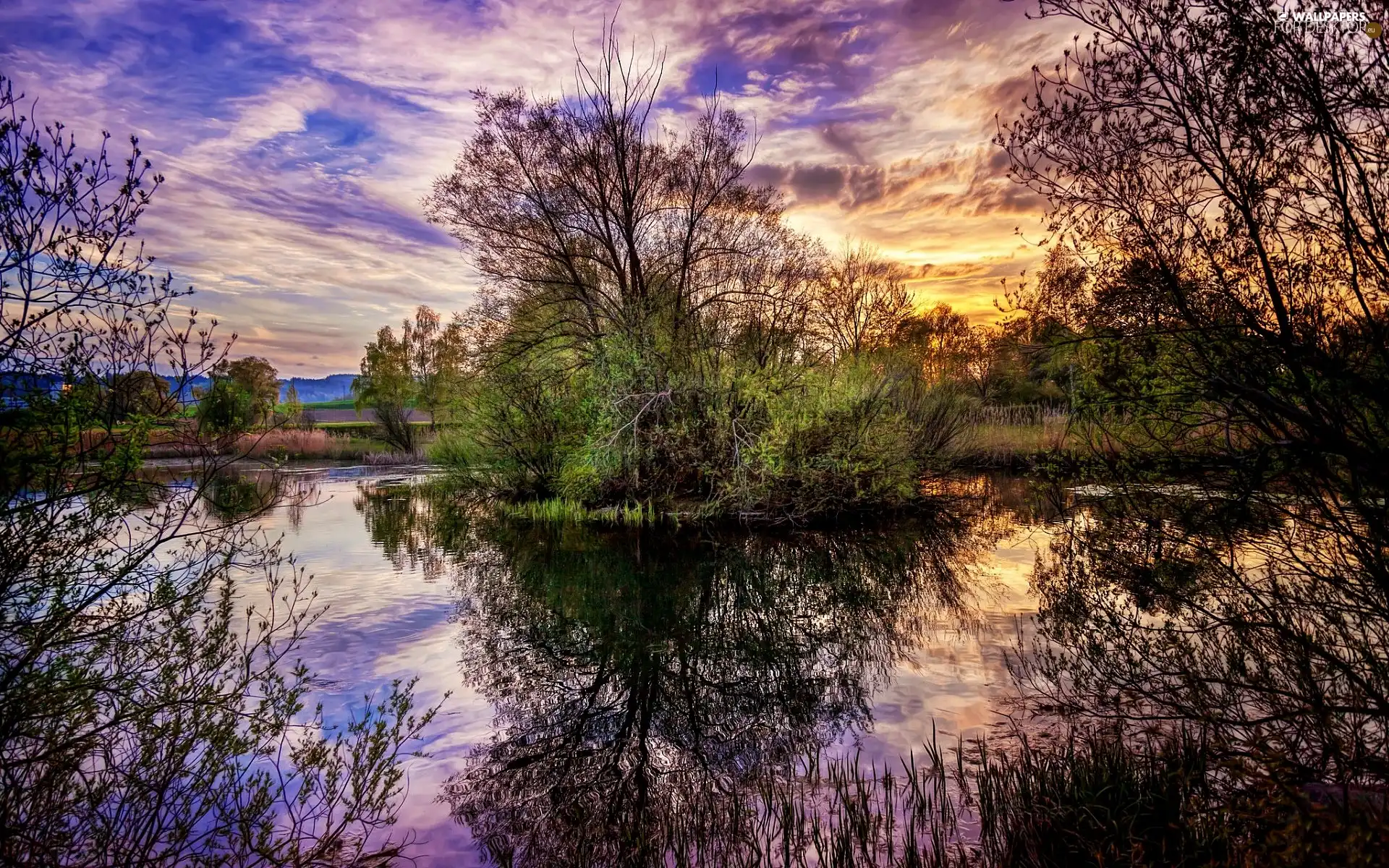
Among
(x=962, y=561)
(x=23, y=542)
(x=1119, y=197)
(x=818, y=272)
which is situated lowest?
(x=962, y=561)

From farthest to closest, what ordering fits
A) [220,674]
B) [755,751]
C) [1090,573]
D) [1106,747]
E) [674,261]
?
[674,261] → [1090,573] → [220,674] → [755,751] → [1106,747]

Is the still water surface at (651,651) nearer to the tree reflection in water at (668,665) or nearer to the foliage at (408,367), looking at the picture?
the tree reflection in water at (668,665)

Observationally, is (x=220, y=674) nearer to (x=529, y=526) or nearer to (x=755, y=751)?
(x=755, y=751)

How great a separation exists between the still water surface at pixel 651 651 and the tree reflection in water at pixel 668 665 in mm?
32

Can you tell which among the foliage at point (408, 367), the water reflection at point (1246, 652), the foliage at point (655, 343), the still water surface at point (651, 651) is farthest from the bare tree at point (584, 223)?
the foliage at point (408, 367)

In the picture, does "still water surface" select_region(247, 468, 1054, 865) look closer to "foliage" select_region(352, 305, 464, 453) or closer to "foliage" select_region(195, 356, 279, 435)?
"foliage" select_region(195, 356, 279, 435)

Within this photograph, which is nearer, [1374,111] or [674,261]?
[1374,111]

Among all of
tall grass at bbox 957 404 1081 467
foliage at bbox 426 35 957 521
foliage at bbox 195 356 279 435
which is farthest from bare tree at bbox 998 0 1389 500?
tall grass at bbox 957 404 1081 467

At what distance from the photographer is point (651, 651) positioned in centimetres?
904

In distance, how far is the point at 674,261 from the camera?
20812 millimetres

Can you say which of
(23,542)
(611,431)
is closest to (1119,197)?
(23,542)

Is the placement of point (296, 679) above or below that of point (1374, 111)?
below

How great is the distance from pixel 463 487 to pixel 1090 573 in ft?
67.1

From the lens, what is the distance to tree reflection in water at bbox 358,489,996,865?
17.0ft
